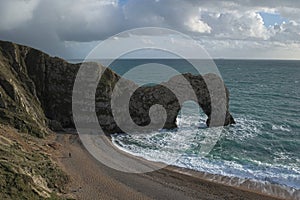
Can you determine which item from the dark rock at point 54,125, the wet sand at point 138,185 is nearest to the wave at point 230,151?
the wet sand at point 138,185

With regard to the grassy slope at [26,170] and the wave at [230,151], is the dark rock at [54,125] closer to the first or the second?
the wave at [230,151]

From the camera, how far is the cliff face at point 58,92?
176 ft

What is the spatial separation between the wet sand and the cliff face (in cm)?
1511

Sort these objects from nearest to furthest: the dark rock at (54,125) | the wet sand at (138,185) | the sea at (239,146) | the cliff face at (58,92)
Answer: the wet sand at (138,185), the sea at (239,146), the dark rock at (54,125), the cliff face at (58,92)

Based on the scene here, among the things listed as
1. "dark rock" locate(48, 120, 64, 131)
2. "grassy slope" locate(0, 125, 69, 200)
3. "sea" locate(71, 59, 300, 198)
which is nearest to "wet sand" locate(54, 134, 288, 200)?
"grassy slope" locate(0, 125, 69, 200)

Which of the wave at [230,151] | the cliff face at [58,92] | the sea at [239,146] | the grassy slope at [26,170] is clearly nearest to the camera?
the grassy slope at [26,170]

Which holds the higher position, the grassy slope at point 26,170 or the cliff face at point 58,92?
the cliff face at point 58,92

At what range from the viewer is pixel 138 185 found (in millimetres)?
34719

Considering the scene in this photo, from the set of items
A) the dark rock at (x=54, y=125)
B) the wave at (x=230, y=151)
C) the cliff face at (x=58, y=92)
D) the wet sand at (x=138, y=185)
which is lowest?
the wet sand at (x=138, y=185)

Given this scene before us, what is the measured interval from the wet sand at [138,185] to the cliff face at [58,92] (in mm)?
15107

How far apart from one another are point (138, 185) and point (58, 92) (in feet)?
93.2

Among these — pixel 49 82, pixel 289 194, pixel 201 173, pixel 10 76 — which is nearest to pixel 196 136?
pixel 201 173

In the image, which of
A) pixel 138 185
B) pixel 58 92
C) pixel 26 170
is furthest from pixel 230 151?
pixel 58 92

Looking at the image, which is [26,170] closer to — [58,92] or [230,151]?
[58,92]
